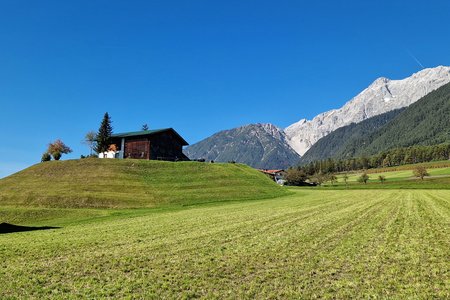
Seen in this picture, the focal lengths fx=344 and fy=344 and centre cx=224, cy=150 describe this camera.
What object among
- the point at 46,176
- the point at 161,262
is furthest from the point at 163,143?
the point at 161,262

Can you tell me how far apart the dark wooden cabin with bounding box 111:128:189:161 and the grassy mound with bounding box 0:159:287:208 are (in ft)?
34.1

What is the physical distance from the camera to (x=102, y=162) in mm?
77625

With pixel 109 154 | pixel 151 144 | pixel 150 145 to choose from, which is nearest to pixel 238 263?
pixel 150 145

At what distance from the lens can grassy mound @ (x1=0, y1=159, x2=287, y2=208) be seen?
54.8 m

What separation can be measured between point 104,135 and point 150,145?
22048 mm

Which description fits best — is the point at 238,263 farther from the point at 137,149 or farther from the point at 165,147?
the point at 165,147

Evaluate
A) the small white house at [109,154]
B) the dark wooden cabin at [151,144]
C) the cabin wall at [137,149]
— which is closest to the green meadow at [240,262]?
the cabin wall at [137,149]

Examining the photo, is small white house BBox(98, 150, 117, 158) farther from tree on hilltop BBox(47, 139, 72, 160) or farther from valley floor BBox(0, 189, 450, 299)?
valley floor BBox(0, 189, 450, 299)

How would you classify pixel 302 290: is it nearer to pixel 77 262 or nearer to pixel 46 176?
pixel 77 262

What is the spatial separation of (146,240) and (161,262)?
20.0ft

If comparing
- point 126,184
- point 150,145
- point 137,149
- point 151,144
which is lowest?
point 126,184

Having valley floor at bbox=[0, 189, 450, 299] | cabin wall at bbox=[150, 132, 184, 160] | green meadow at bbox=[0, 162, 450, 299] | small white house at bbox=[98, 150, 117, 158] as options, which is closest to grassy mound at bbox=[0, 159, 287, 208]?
cabin wall at bbox=[150, 132, 184, 160]

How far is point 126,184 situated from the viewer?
63812mm

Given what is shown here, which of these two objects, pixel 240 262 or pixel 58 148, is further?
pixel 58 148
